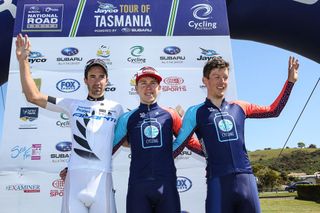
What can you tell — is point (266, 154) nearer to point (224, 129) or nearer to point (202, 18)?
point (202, 18)

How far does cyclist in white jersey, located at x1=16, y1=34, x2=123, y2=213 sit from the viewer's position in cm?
281

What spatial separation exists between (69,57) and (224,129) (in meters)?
2.46

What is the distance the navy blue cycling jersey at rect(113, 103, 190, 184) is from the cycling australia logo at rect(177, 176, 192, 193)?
1.24m

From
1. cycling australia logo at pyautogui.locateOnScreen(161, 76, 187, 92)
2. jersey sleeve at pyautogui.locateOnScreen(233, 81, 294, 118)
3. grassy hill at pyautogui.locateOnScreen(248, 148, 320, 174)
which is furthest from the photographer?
grassy hill at pyautogui.locateOnScreen(248, 148, 320, 174)

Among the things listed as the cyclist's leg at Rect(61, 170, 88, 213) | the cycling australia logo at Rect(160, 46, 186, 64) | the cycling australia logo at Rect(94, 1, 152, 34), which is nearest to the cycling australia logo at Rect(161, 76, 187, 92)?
the cycling australia logo at Rect(160, 46, 186, 64)

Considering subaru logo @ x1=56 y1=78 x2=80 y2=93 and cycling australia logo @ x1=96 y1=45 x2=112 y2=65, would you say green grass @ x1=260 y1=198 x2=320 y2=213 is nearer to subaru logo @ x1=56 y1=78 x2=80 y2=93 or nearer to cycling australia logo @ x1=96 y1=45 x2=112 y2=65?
cycling australia logo @ x1=96 y1=45 x2=112 y2=65

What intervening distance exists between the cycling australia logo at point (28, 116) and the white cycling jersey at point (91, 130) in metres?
1.32

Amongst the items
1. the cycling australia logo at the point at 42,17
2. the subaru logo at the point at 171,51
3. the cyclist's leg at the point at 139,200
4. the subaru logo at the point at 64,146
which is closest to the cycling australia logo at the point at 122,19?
the subaru logo at the point at 171,51

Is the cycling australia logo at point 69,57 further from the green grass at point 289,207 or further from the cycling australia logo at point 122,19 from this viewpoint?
the green grass at point 289,207

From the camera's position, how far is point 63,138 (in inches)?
171

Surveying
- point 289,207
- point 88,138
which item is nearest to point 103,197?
point 88,138

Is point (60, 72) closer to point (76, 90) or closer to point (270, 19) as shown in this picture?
point (76, 90)

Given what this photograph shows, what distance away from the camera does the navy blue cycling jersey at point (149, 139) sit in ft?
9.36

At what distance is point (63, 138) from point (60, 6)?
1761 millimetres
